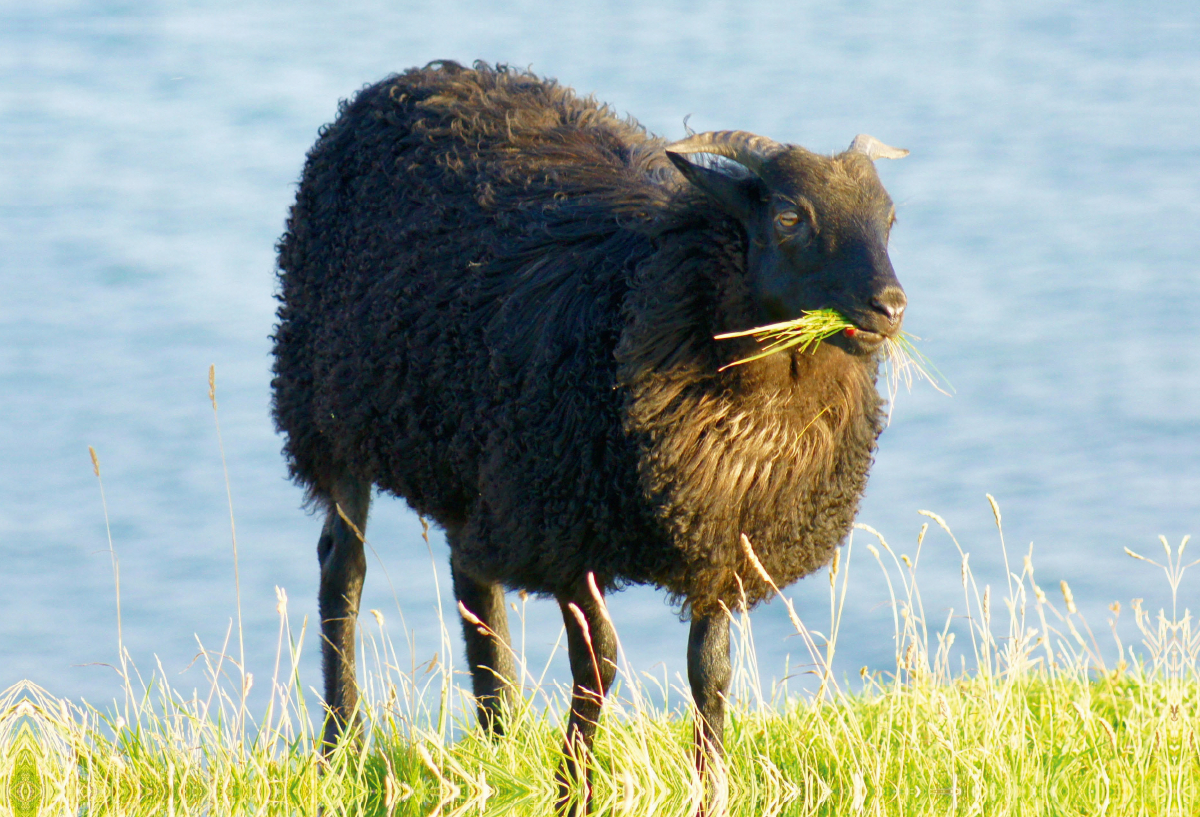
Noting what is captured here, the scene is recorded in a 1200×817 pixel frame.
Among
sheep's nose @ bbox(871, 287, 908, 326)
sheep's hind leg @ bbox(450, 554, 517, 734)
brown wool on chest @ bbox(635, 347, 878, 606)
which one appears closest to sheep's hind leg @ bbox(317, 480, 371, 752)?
sheep's hind leg @ bbox(450, 554, 517, 734)

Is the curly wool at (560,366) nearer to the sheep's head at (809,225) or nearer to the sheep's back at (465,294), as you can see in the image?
the sheep's back at (465,294)

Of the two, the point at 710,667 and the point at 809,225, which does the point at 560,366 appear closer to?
the point at 809,225

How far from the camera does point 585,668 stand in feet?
17.4

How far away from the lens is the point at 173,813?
4789 millimetres

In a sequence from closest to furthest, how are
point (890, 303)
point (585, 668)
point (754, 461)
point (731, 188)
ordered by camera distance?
1. point (890, 303)
2. point (731, 188)
3. point (754, 461)
4. point (585, 668)

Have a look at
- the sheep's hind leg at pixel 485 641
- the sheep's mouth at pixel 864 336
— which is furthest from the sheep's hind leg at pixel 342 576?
the sheep's mouth at pixel 864 336

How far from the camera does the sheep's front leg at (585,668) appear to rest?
5.22 m

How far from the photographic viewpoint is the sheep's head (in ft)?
14.6

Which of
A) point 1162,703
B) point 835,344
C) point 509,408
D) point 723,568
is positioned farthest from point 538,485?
point 1162,703

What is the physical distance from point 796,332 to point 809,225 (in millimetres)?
344

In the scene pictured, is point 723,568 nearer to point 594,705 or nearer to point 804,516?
point 804,516

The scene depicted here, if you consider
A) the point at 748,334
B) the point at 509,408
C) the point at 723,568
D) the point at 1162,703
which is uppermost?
the point at 748,334

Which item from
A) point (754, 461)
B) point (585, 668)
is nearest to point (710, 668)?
point (585, 668)

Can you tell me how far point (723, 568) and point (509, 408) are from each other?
3.17 ft
